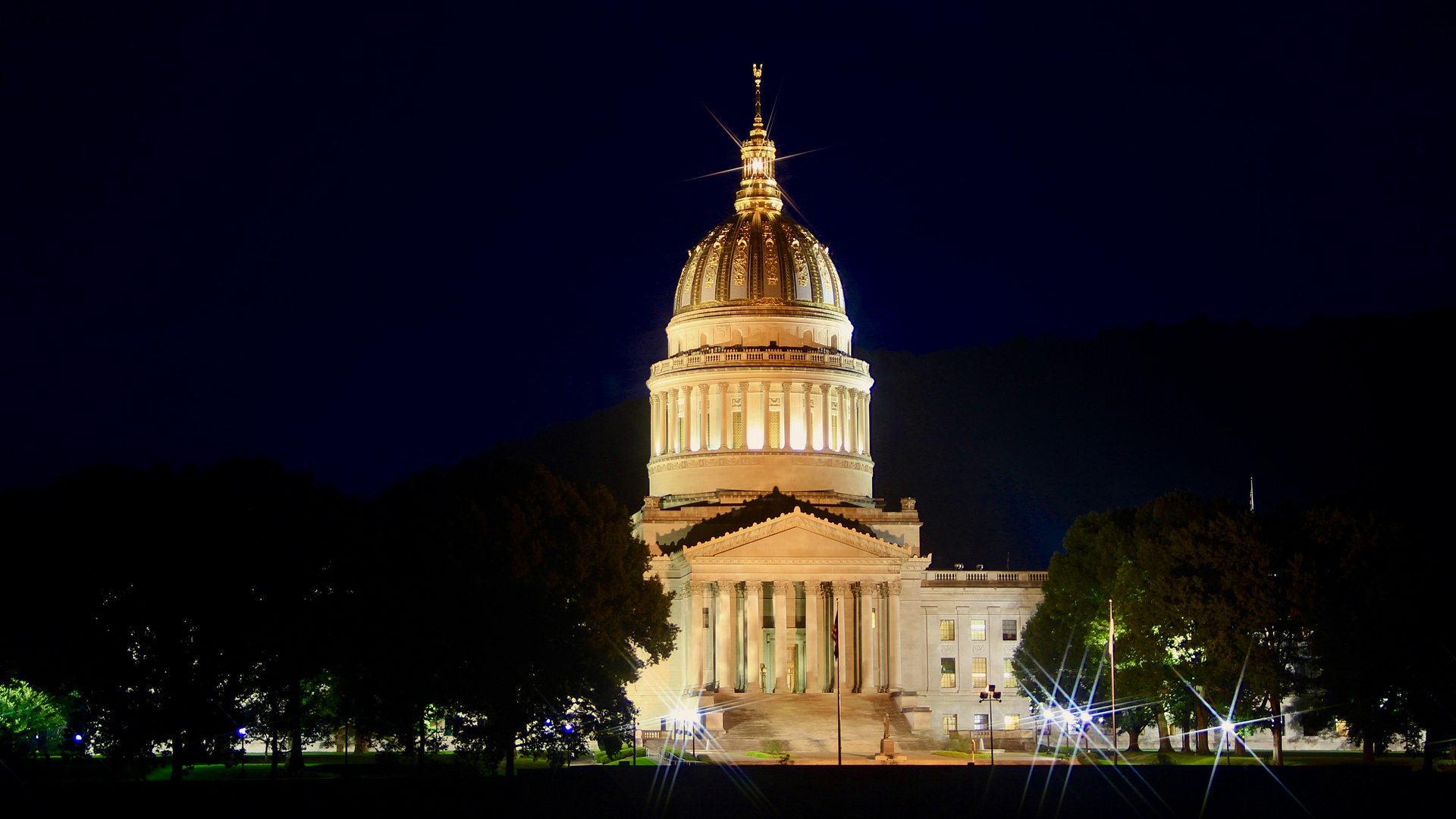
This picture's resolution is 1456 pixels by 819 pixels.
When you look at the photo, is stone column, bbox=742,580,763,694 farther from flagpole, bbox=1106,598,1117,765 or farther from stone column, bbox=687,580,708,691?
flagpole, bbox=1106,598,1117,765

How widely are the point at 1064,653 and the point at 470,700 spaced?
1469 inches

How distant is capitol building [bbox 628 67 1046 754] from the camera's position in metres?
110

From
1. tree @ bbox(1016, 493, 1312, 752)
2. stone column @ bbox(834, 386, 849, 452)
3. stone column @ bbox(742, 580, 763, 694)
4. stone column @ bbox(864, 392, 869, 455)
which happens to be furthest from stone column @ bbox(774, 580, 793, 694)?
tree @ bbox(1016, 493, 1312, 752)

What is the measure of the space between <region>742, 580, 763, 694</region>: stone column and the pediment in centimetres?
190

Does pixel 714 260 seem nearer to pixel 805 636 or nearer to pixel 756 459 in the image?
pixel 756 459

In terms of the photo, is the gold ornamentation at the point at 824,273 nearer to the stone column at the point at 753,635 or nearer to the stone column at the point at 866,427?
the stone column at the point at 866,427

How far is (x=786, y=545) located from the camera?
112188 mm

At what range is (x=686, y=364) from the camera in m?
128

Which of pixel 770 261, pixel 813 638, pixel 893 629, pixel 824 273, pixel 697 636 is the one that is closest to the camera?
pixel 697 636

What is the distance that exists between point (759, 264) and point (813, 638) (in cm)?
2744

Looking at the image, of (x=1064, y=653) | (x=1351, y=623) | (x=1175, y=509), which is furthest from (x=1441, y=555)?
(x=1064, y=653)

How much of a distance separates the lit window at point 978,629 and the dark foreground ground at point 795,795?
148ft

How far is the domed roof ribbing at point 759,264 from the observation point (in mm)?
129750

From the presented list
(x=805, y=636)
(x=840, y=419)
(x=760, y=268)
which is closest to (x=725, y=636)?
(x=805, y=636)
